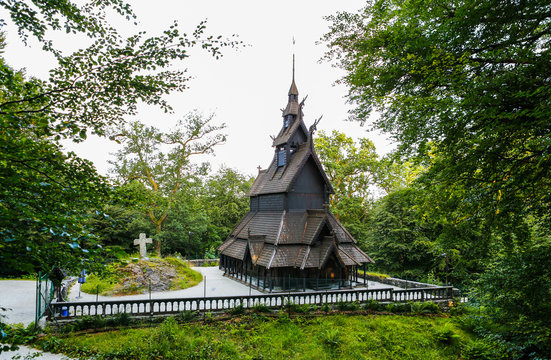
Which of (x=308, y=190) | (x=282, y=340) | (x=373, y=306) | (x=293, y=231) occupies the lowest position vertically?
(x=282, y=340)

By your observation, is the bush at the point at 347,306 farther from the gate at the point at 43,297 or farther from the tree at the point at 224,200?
the tree at the point at 224,200

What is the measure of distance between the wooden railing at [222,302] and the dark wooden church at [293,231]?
179 cm

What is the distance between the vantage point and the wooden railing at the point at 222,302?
11383mm

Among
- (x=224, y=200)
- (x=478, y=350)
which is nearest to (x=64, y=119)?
(x=478, y=350)

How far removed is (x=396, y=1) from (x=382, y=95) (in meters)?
2.13

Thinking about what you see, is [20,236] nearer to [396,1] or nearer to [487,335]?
[396,1]

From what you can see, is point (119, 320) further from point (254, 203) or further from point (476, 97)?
point (254, 203)

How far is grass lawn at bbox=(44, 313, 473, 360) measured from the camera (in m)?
A: 9.51

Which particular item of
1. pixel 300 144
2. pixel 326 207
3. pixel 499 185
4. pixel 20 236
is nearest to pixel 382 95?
pixel 499 185

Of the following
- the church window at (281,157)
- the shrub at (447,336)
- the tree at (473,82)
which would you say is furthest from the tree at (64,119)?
the church window at (281,157)

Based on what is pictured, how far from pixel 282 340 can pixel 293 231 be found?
728cm

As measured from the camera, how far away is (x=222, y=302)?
12.7 metres

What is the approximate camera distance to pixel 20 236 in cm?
313

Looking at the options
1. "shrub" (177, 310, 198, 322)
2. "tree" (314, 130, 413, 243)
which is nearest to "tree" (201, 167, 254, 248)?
"tree" (314, 130, 413, 243)
